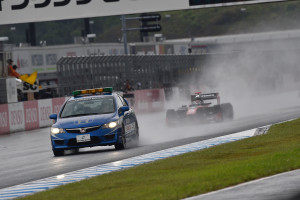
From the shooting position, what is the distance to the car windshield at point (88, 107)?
19625 mm

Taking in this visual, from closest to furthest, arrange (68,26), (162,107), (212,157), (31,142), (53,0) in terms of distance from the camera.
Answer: (212,157)
(31,142)
(53,0)
(162,107)
(68,26)

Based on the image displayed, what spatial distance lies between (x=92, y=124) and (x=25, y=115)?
1568 centimetres

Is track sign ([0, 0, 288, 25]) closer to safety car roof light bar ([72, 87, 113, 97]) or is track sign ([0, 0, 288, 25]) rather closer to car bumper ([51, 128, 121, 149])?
safety car roof light bar ([72, 87, 113, 97])

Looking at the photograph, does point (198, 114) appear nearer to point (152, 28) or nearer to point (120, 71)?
point (120, 71)

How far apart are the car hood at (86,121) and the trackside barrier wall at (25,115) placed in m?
13.9

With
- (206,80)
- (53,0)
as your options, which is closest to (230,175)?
(53,0)

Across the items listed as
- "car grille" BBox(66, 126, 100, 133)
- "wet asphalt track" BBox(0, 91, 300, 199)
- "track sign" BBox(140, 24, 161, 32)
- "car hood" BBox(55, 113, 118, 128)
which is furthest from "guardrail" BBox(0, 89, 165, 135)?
"car grille" BBox(66, 126, 100, 133)

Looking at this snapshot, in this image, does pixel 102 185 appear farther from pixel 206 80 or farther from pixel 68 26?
pixel 68 26

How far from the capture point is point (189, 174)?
490 inches

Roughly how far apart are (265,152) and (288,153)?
1.14 metres

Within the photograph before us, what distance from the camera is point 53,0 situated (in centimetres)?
2925

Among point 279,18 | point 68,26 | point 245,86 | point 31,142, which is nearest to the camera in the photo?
point 31,142

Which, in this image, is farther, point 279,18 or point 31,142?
point 279,18

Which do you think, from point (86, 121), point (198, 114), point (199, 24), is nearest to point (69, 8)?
point (198, 114)
